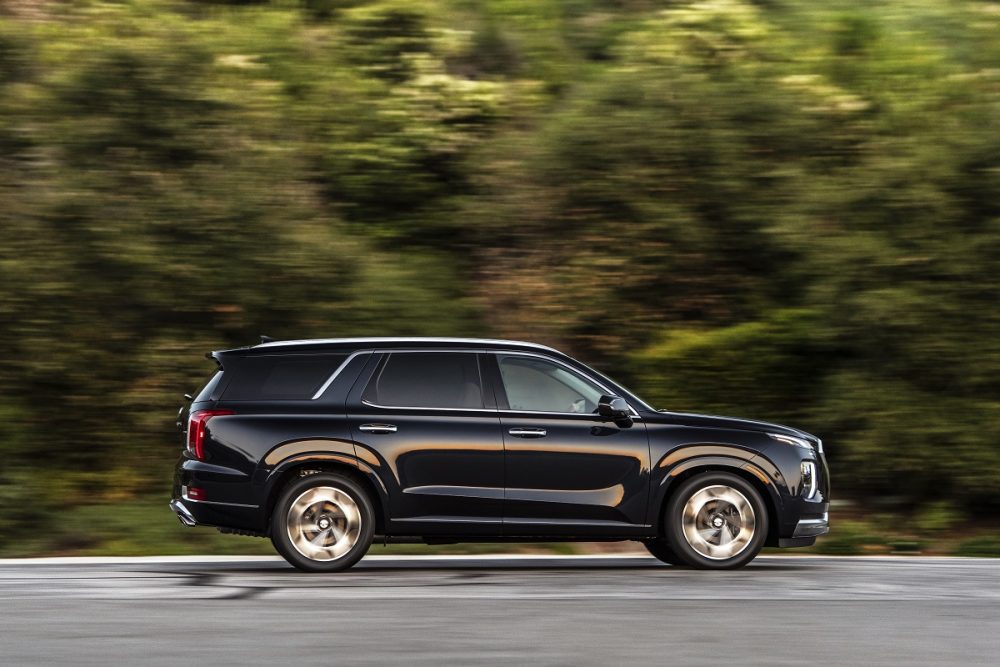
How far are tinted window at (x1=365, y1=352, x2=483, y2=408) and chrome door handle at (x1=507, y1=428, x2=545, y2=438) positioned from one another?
338 mm

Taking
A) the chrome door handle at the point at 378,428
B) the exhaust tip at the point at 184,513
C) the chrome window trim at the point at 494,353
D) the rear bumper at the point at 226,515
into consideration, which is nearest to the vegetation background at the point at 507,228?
the exhaust tip at the point at 184,513

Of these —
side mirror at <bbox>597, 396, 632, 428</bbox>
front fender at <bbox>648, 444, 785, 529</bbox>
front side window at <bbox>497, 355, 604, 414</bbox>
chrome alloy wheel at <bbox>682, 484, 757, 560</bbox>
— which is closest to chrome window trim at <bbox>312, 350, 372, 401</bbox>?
front side window at <bbox>497, 355, 604, 414</bbox>

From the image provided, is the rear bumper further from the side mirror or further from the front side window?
the side mirror

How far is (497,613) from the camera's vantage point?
884 centimetres

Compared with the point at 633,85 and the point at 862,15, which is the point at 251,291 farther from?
the point at 862,15

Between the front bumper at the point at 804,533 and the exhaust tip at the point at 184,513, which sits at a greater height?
the exhaust tip at the point at 184,513

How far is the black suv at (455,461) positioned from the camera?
10695mm

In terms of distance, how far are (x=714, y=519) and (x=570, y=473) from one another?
3.72ft

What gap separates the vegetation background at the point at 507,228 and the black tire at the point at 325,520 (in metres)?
2.37

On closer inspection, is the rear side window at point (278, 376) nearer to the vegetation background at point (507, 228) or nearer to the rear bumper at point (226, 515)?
the rear bumper at point (226, 515)

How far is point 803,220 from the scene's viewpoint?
15.5 m

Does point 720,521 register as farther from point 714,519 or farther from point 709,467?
point 709,467

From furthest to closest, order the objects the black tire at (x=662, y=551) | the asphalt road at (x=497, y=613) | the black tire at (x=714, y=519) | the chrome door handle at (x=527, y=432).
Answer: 1. the black tire at (x=662, y=551)
2. the black tire at (x=714, y=519)
3. the chrome door handle at (x=527, y=432)
4. the asphalt road at (x=497, y=613)

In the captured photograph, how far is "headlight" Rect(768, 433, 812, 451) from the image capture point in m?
11.0
